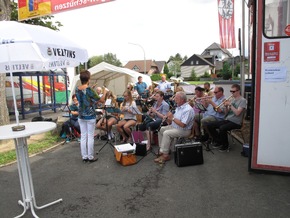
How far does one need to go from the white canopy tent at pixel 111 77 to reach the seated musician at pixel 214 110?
9.07 meters

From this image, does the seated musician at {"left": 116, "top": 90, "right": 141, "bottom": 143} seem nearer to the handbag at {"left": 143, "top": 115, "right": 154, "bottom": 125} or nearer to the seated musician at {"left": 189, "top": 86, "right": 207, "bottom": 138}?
the handbag at {"left": 143, "top": 115, "right": 154, "bottom": 125}

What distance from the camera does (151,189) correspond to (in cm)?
386

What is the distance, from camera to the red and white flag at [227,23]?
7535 mm

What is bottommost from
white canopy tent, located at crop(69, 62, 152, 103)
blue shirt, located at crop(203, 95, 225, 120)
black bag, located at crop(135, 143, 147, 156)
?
black bag, located at crop(135, 143, 147, 156)

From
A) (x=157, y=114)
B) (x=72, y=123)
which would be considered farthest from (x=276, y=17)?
(x=72, y=123)

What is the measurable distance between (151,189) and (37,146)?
388cm

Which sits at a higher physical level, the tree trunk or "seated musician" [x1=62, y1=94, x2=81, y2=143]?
the tree trunk

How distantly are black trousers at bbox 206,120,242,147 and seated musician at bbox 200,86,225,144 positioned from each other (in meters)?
0.16

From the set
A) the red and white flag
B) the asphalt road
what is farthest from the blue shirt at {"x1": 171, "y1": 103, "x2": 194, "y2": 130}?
the red and white flag

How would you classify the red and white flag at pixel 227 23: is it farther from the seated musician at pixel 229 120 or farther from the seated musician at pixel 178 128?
the seated musician at pixel 178 128

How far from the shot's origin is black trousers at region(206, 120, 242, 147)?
17.9 ft

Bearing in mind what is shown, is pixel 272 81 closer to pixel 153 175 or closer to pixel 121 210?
pixel 153 175

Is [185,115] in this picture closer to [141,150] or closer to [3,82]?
[141,150]

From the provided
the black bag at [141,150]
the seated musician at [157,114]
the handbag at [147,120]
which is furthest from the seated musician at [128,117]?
the black bag at [141,150]
